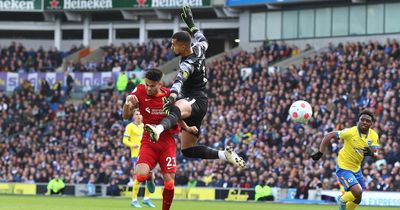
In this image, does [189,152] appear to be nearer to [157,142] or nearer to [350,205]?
[157,142]

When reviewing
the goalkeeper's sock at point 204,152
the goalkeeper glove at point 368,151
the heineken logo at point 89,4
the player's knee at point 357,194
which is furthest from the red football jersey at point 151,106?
the heineken logo at point 89,4

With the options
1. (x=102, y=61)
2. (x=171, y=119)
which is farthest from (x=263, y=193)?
(x=102, y=61)

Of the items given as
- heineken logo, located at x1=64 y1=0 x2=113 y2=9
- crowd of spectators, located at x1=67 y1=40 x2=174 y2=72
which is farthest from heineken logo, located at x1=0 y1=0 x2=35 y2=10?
crowd of spectators, located at x1=67 y1=40 x2=174 y2=72

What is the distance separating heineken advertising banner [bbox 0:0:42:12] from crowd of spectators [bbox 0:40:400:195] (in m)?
9.95

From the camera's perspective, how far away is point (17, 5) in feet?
195

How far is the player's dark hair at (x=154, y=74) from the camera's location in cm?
1658

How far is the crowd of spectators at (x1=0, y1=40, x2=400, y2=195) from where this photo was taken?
115ft

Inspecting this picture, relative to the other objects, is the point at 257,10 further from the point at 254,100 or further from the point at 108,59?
the point at 254,100

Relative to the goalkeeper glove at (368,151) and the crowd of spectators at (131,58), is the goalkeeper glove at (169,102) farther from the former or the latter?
the crowd of spectators at (131,58)

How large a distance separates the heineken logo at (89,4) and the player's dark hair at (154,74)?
137 feet

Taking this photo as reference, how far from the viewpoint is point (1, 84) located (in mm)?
54812

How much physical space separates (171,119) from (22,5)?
45108 millimetres

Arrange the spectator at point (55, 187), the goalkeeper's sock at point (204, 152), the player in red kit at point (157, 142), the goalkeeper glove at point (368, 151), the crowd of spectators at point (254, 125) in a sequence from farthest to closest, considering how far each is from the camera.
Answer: the spectator at point (55, 187)
the crowd of spectators at point (254, 125)
the goalkeeper glove at point (368, 151)
the goalkeeper's sock at point (204, 152)
the player in red kit at point (157, 142)

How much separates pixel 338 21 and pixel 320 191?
61.0 feet
